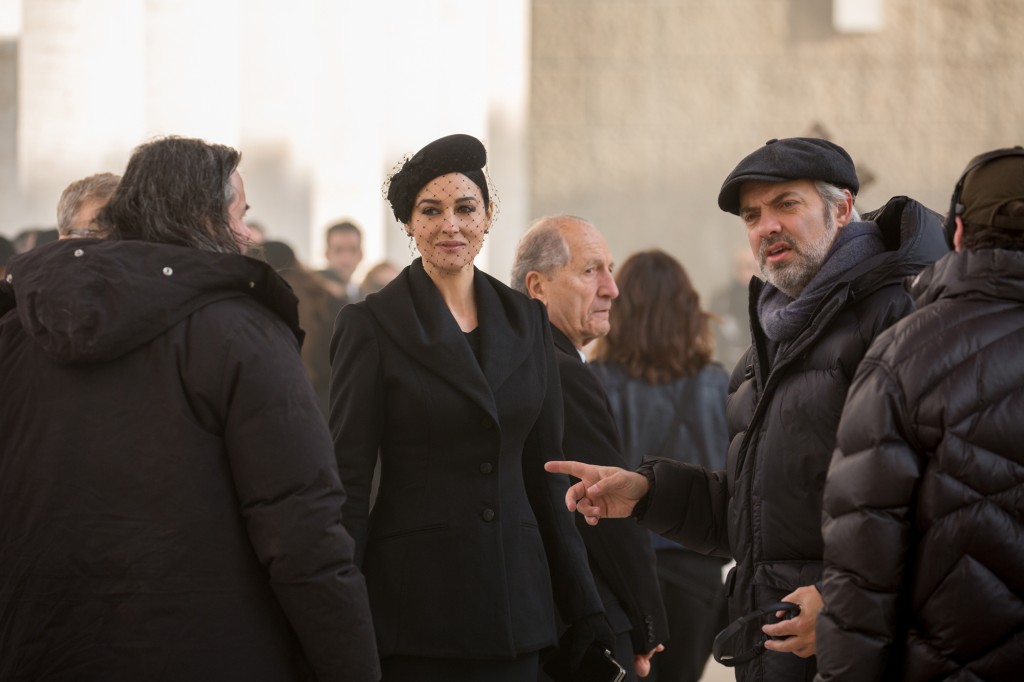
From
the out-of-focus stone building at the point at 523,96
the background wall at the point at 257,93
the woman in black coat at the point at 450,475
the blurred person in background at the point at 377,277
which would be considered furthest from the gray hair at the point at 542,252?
the out-of-focus stone building at the point at 523,96

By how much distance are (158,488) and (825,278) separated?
5.13 ft

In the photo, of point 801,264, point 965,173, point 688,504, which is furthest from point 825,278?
point 688,504

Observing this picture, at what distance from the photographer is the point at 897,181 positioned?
14.4 m

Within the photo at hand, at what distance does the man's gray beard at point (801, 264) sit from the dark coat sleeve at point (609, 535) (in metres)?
1.02

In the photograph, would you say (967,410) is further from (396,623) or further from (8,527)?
(8,527)

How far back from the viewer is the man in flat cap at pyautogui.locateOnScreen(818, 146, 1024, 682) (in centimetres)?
296

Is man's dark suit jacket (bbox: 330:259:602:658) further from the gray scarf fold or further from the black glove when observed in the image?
the gray scarf fold

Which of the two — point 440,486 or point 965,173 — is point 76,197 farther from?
point 965,173

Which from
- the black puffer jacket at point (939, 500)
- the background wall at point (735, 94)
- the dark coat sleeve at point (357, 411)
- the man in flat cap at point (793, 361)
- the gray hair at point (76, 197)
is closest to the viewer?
the black puffer jacket at point (939, 500)

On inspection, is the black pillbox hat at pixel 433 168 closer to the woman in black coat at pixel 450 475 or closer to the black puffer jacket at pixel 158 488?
the woman in black coat at pixel 450 475

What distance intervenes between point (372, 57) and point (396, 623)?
8885mm

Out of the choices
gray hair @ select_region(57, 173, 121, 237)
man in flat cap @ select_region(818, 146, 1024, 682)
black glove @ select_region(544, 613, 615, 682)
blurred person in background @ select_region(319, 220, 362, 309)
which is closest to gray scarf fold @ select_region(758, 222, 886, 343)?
man in flat cap @ select_region(818, 146, 1024, 682)

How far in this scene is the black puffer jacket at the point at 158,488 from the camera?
3156 millimetres

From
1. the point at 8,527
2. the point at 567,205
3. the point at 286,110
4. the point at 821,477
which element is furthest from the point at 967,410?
the point at 567,205
